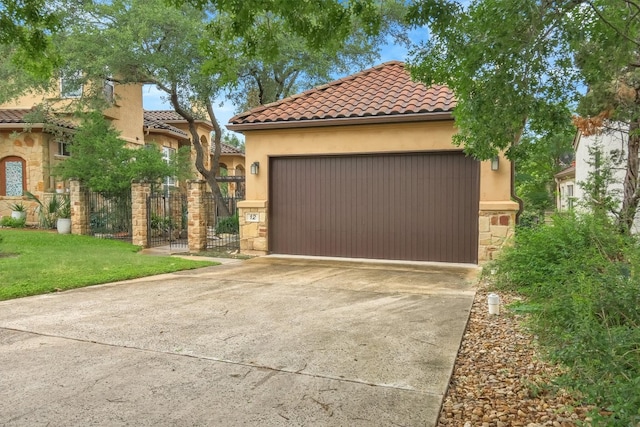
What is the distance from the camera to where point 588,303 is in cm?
369

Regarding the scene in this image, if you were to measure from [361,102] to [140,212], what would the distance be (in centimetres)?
690

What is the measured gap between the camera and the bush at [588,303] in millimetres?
2670

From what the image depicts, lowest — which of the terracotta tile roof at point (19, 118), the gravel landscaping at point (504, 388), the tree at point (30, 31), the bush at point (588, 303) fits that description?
the gravel landscaping at point (504, 388)

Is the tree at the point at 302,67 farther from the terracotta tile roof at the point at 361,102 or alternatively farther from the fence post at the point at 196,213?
the fence post at the point at 196,213

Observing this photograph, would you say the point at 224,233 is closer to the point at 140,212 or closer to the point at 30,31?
the point at 140,212

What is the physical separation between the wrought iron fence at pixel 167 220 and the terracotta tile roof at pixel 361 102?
177 inches

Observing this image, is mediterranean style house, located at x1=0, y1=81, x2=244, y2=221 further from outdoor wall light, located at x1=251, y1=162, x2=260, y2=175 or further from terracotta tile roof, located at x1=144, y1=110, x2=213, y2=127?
outdoor wall light, located at x1=251, y1=162, x2=260, y2=175

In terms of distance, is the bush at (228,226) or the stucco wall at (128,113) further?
the stucco wall at (128,113)

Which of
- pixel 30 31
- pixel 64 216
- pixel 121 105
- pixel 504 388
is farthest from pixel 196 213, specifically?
pixel 121 105

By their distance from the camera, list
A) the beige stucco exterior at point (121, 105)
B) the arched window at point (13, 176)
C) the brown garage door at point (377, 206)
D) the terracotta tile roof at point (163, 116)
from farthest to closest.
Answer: the terracotta tile roof at point (163, 116) < the beige stucco exterior at point (121, 105) < the arched window at point (13, 176) < the brown garage door at point (377, 206)

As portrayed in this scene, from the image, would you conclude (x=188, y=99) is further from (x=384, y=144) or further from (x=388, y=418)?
(x=388, y=418)

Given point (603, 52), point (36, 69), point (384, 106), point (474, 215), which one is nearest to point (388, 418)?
point (603, 52)

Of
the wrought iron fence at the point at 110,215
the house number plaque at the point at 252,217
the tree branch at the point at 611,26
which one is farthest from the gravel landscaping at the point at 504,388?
the wrought iron fence at the point at 110,215

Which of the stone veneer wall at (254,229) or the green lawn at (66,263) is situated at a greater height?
the stone veneer wall at (254,229)
